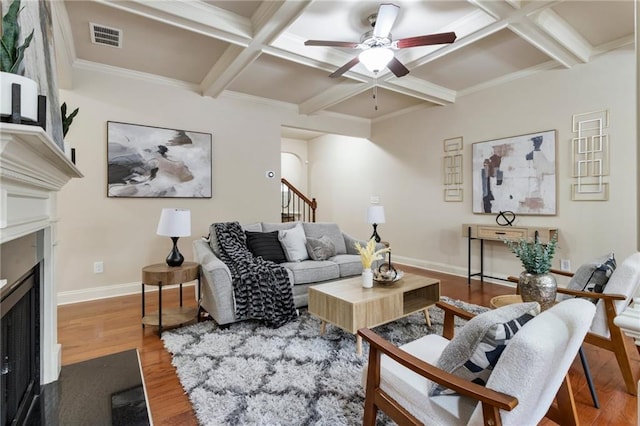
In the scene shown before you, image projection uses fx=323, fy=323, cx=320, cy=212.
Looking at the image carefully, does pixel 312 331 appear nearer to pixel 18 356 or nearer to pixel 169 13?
pixel 18 356

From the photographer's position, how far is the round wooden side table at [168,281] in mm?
2686

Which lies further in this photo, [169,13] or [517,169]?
[517,169]

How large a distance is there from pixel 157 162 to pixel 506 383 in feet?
13.9

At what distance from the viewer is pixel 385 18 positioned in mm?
2496

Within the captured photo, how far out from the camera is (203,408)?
1.75 m

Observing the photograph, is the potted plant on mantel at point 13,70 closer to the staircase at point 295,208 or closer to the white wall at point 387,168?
the white wall at point 387,168

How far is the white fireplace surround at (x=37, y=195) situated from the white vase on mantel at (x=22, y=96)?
0.30 ft

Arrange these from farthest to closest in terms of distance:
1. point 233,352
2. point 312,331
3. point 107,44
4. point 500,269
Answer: point 500,269
point 107,44
point 312,331
point 233,352

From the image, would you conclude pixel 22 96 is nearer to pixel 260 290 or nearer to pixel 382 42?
pixel 260 290

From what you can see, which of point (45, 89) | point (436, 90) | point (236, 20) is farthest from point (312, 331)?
point (436, 90)

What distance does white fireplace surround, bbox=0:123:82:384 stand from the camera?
97 cm

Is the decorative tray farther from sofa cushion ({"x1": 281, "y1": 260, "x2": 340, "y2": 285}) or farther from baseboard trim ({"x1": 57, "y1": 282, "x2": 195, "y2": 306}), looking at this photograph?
baseboard trim ({"x1": 57, "y1": 282, "x2": 195, "y2": 306})

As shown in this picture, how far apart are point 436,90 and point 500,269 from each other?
2.65 m

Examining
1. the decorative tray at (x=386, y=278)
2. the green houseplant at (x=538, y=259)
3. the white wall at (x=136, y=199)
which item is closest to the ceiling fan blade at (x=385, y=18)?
the green houseplant at (x=538, y=259)
